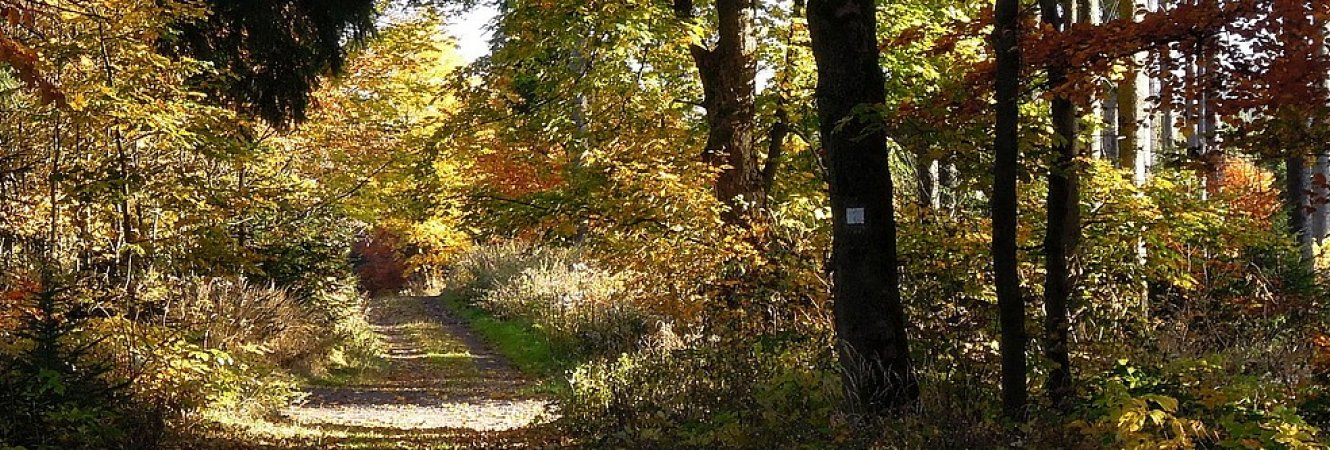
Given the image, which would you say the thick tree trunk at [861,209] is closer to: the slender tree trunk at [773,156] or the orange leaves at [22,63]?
the orange leaves at [22,63]

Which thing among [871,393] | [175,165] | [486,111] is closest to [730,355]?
[871,393]

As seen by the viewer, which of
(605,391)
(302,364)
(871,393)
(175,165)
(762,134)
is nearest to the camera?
(871,393)

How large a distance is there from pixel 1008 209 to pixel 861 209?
85 cm

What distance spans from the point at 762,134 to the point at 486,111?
10.1ft

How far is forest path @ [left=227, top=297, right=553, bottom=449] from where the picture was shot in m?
9.72

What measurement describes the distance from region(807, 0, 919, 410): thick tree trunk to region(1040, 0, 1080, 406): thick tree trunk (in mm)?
890

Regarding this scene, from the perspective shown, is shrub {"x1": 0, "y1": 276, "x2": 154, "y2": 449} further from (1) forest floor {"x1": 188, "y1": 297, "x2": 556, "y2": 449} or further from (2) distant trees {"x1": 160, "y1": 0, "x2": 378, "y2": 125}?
(2) distant trees {"x1": 160, "y1": 0, "x2": 378, "y2": 125}

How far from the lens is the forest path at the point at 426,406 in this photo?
972 cm

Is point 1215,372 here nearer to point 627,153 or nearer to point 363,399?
point 627,153

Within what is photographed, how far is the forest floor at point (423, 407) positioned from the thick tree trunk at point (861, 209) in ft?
11.3

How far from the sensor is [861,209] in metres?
6.52

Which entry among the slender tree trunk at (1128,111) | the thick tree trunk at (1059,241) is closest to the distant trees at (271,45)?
the thick tree trunk at (1059,241)

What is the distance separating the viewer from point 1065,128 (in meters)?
7.74

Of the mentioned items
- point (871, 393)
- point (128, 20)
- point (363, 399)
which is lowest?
point (363, 399)
